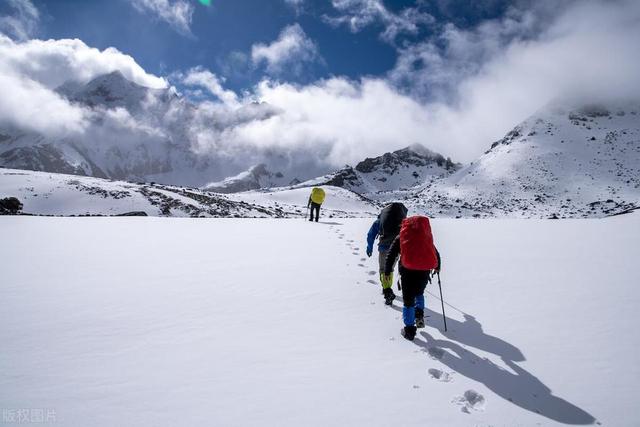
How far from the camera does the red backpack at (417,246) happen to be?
5.70 m

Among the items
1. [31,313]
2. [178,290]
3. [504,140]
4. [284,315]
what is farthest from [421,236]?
[504,140]

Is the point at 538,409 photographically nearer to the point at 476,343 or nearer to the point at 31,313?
the point at 476,343

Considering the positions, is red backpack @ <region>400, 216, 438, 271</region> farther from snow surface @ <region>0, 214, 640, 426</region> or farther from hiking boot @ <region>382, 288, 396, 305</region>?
hiking boot @ <region>382, 288, 396, 305</region>

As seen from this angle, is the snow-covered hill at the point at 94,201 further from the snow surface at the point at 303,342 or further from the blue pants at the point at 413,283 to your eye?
the blue pants at the point at 413,283

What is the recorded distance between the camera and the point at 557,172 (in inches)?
5192

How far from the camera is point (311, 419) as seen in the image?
344 cm

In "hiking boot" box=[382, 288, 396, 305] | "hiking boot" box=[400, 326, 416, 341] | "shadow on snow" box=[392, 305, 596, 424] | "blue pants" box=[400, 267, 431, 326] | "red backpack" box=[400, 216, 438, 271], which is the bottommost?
"shadow on snow" box=[392, 305, 596, 424]

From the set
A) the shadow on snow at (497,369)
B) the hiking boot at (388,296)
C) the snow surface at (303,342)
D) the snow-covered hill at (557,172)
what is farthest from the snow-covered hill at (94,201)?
the snow-covered hill at (557,172)

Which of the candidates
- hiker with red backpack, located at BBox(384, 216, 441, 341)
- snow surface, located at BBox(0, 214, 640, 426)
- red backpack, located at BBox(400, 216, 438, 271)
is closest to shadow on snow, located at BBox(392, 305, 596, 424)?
snow surface, located at BBox(0, 214, 640, 426)

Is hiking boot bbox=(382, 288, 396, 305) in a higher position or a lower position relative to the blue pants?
lower

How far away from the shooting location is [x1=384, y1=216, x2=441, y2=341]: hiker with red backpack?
559 cm

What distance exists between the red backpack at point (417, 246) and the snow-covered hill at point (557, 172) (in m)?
107

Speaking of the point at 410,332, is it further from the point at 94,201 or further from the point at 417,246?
the point at 94,201

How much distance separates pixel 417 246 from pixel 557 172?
15549 centimetres
